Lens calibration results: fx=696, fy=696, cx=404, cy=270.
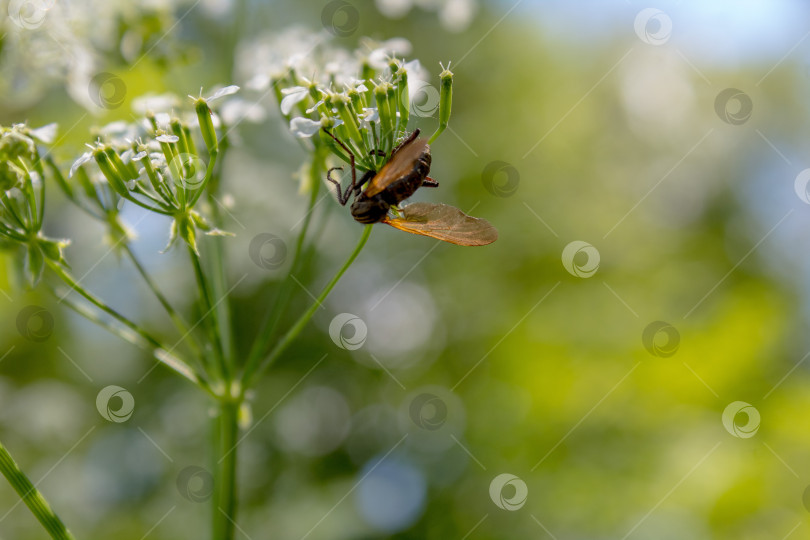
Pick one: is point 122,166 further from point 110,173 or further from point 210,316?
point 210,316

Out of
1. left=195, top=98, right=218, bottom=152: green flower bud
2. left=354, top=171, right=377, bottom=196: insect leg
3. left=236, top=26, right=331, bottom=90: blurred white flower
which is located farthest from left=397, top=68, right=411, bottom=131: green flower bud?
left=195, top=98, right=218, bottom=152: green flower bud

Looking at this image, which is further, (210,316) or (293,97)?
(293,97)

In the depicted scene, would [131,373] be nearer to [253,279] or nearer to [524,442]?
[253,279]

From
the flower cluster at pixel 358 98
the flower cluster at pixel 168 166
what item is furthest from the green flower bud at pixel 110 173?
the flower cluster at pixel 358 98

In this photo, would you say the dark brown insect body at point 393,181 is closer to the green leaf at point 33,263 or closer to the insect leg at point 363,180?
the insect leg at point 363,180

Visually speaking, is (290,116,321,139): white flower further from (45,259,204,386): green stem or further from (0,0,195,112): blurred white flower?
(0,0,195,112): blurred white flower

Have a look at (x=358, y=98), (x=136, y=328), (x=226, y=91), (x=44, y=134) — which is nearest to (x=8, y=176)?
(x=44, y=134)
